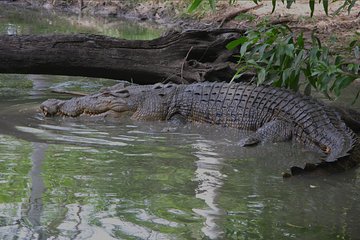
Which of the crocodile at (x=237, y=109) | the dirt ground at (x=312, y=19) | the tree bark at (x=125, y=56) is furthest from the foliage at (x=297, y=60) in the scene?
the dirt ground at (x=312, y=19)

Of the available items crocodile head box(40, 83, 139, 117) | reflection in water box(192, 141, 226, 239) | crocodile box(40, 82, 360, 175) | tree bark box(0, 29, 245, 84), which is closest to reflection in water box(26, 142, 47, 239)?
reflection in water box(192, 141, 226, 239)

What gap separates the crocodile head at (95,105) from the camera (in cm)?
721

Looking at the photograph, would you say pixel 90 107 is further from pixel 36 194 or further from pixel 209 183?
pixel 36 194

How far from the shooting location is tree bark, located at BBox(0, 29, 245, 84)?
759 cm

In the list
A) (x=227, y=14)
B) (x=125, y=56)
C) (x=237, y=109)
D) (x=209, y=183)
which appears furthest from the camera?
(x=227, y=14)

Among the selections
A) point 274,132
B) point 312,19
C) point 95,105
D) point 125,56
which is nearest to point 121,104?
point 95,105

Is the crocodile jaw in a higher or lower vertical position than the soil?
lower

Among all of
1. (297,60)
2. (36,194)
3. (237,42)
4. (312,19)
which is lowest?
(36,194)

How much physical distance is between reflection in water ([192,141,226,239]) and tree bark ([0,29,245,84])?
223 cm

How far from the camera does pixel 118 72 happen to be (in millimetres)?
7949

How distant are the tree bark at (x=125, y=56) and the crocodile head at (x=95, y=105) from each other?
0.59 meters

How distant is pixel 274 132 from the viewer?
6164 millimetres

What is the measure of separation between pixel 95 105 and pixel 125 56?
86 centimetres

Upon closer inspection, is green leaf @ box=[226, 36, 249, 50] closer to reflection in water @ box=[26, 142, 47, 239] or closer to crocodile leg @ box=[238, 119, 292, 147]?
crocodile leg @ box=[238, 119, 292, 147]
